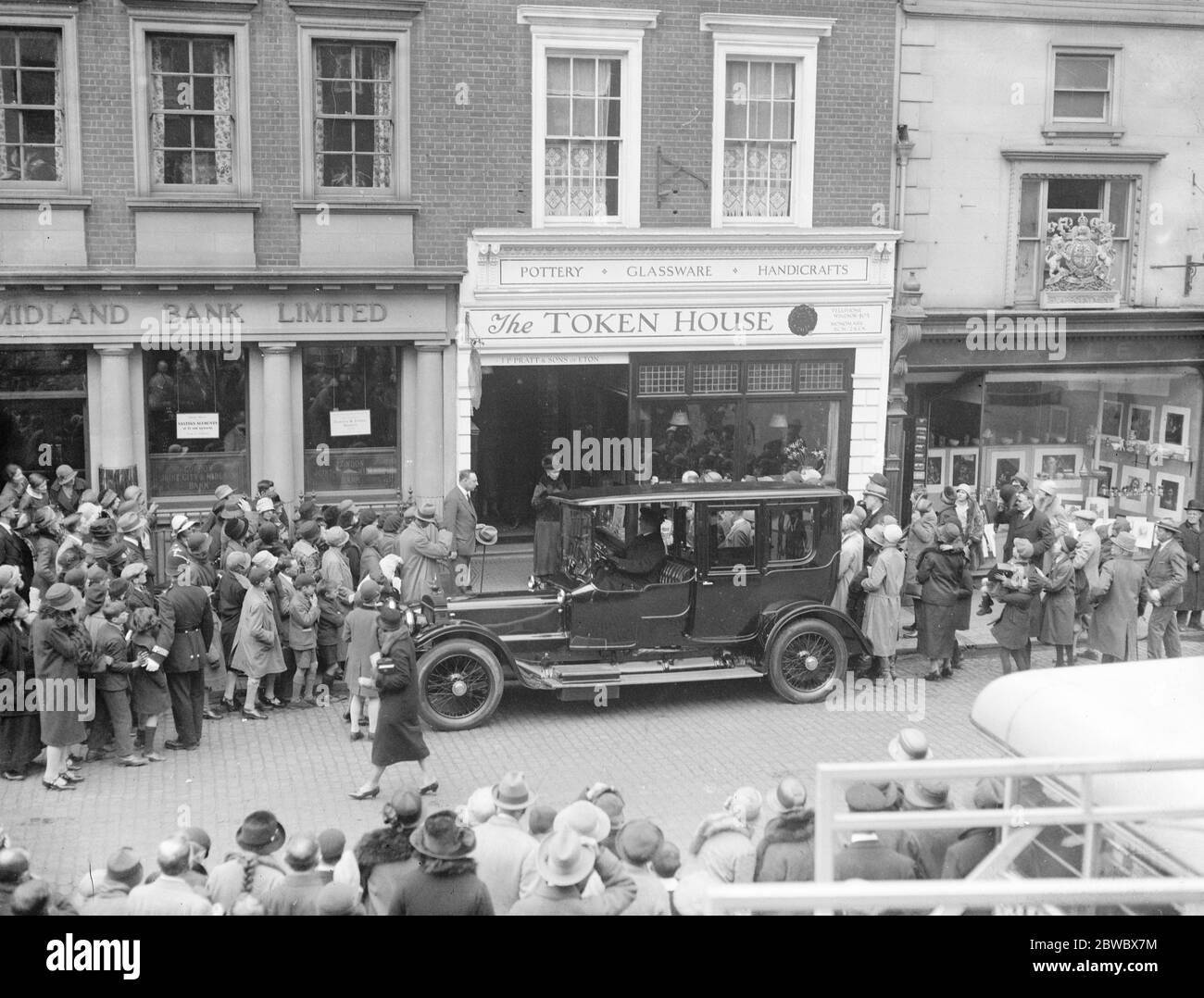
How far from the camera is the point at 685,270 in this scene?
698 inches

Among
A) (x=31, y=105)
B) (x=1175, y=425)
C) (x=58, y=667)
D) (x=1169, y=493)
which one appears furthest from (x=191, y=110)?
(x=1169, y=493)

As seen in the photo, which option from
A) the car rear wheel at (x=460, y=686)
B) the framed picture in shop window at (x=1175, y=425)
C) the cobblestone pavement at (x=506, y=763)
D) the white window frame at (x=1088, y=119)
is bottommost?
the cobblestone pavement at (x=506, y=763)

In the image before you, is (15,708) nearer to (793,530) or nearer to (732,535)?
(732,535)

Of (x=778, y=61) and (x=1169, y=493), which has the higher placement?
(x=778, y=61)

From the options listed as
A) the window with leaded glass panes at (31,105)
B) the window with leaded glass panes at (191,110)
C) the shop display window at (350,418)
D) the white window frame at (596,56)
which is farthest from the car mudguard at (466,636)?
the window with leaded glass panes at (31,105)

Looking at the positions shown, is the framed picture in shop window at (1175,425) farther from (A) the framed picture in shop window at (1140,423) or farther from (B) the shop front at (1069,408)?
(A) the framed picture in shop window at (1140,423)

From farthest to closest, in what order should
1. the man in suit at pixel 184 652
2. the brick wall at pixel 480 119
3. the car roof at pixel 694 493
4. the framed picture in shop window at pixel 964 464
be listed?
the framed picture in shop window at pixel 964 464 → the brick wall at pixel 480 119 → the car roof at pixel 694 493 → the man in suit at pixel 184 652

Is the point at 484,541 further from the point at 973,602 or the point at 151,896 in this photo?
the point at 151,896

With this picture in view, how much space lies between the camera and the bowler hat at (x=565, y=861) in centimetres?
562

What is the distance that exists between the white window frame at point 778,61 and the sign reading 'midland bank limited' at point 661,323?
1.21m

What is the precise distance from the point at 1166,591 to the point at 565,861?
33.0 feet

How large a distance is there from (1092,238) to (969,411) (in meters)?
2.96

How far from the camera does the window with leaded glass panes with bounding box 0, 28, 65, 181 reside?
1562 cm
